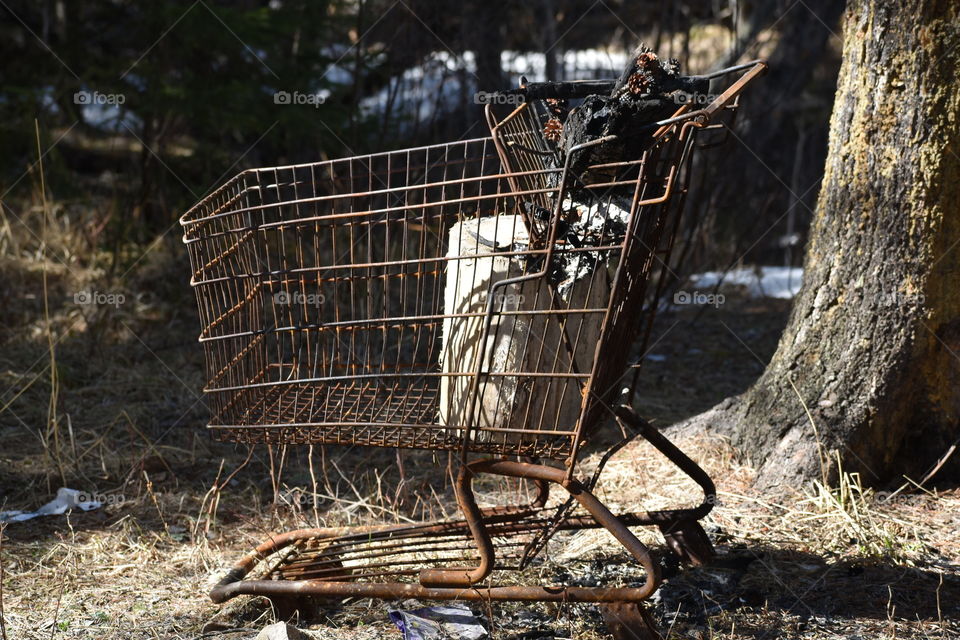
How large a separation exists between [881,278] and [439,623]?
181cm

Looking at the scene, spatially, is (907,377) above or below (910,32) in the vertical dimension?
below

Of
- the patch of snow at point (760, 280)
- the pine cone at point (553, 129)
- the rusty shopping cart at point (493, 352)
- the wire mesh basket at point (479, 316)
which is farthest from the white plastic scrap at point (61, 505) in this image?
the patch of snow at point (760, 280)

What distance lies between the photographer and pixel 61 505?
11.2 feet

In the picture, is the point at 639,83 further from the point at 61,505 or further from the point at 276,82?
the point at 276,82

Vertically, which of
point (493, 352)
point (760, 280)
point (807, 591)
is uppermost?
point (493, 352)

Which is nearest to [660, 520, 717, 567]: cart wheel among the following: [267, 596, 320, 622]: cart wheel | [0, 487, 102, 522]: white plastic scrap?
[267, 596, 320, 622]: cart wheel

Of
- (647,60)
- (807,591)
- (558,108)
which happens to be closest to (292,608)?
(807,591)

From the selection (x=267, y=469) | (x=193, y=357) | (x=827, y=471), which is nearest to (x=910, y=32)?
(x=827, y=471)

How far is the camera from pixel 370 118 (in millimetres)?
5840

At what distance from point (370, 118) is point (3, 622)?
408cm

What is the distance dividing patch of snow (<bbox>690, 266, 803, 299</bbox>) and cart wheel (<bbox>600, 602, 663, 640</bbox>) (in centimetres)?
379

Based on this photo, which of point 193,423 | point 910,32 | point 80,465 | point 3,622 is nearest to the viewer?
point 3,622

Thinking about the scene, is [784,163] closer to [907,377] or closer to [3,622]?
[907,377]

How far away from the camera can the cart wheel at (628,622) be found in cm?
229
